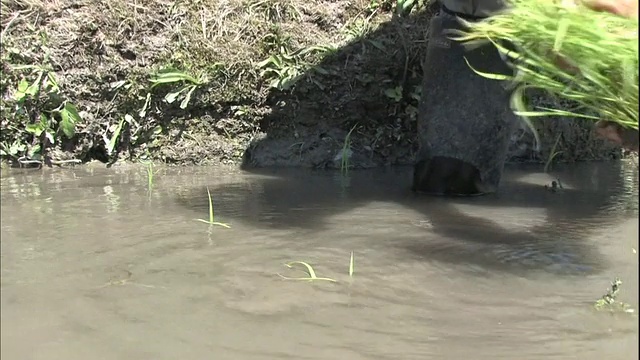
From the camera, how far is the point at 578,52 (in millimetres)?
1454

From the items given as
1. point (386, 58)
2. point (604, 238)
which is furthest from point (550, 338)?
point (386, 58)

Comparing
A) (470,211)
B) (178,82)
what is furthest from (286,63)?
(470,211)

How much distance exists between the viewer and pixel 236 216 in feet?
9.81

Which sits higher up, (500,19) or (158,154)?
(500,19)

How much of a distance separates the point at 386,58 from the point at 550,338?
275 centimetres

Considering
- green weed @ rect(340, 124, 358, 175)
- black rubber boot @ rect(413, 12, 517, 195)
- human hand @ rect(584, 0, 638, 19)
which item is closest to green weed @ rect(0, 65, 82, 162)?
green weed @ rect(340, 124, 358, 175)

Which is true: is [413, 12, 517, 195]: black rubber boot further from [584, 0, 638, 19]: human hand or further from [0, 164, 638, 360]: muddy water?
[584, 0, 638, 19]: human hand

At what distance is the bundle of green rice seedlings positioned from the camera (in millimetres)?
1386

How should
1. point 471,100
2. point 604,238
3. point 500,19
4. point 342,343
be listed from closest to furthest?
point 500,19
point 342,343
point 604,238
point 471,100

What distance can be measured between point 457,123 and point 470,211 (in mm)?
453

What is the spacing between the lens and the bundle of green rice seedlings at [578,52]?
1386 millimetres

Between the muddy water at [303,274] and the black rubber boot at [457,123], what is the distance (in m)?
0.13

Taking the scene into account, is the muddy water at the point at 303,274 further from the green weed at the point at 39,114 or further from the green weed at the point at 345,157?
the green weed at the point at 345,157

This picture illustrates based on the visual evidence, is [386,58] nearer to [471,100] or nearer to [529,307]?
[471,100]
